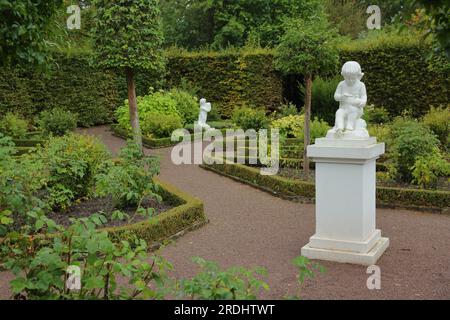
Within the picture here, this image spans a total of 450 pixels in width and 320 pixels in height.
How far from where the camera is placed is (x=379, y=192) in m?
8.92

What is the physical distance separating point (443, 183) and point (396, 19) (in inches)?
259

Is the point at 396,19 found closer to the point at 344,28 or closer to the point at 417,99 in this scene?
the point at 417,99

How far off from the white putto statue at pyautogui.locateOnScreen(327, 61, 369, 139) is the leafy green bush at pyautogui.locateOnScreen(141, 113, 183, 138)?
410 inches

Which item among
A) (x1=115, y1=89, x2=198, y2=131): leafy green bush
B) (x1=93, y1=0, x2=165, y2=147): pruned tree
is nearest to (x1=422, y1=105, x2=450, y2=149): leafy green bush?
(x1=93, y1=0, x2=165, y2=147): pruned tree

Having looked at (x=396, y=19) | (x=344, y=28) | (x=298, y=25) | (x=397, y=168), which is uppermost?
(x=344, y=28)

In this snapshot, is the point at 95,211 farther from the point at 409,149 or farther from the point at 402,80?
the point at 402,80

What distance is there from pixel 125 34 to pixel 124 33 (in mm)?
53

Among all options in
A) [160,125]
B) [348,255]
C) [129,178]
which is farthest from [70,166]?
[160,125]

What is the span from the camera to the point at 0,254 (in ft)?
18.1

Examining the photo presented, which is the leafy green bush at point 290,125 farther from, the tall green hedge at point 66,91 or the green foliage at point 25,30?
the green foliage at point 25,30

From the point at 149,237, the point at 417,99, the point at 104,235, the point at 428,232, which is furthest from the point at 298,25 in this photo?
the point at 417,99

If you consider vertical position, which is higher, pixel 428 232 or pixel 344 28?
pixel 344 28

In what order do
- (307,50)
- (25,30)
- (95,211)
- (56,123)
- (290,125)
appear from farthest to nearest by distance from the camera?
(56,123) → (290,125) → (307,50) → (95,211) → (25,30)
